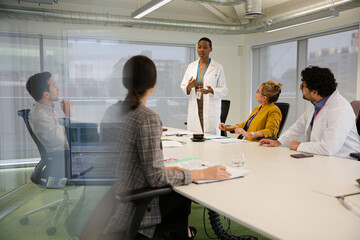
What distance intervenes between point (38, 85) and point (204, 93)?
2.77 meters

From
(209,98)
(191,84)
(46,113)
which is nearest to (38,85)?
(46,113)

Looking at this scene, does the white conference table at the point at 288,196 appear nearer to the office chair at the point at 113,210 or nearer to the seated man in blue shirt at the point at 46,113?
the office chair at the point at 113,210

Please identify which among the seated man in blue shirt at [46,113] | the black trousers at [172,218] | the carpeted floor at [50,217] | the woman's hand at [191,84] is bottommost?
the black trousers at [172,218]

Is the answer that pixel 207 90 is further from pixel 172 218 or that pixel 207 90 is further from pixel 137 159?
pixel 137 159

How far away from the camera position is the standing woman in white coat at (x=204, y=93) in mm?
3588

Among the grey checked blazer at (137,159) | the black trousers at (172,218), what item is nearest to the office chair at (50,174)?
the grey checked blazer at (137,159)

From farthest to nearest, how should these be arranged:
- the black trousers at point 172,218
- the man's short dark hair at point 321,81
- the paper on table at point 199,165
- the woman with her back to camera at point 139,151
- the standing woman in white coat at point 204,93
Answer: the standing woman in white coat at point 204,93, the man's short dark hair at point 321,81, the paper on table at point 199,165, the black trousers at point 172,218, the woman with her back to camera at point 139,151

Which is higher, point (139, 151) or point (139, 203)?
point (139, 151)

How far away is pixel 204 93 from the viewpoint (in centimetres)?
355

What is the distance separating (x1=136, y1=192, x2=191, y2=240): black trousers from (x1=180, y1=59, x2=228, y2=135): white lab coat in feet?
7.53

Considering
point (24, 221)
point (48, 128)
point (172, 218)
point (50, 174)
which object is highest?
point (48, 128)

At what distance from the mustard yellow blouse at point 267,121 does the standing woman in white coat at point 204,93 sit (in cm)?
85

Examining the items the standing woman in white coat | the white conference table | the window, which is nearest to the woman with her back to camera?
the white conference table

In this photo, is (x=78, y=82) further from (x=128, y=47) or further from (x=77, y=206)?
(x=77, y=206)
